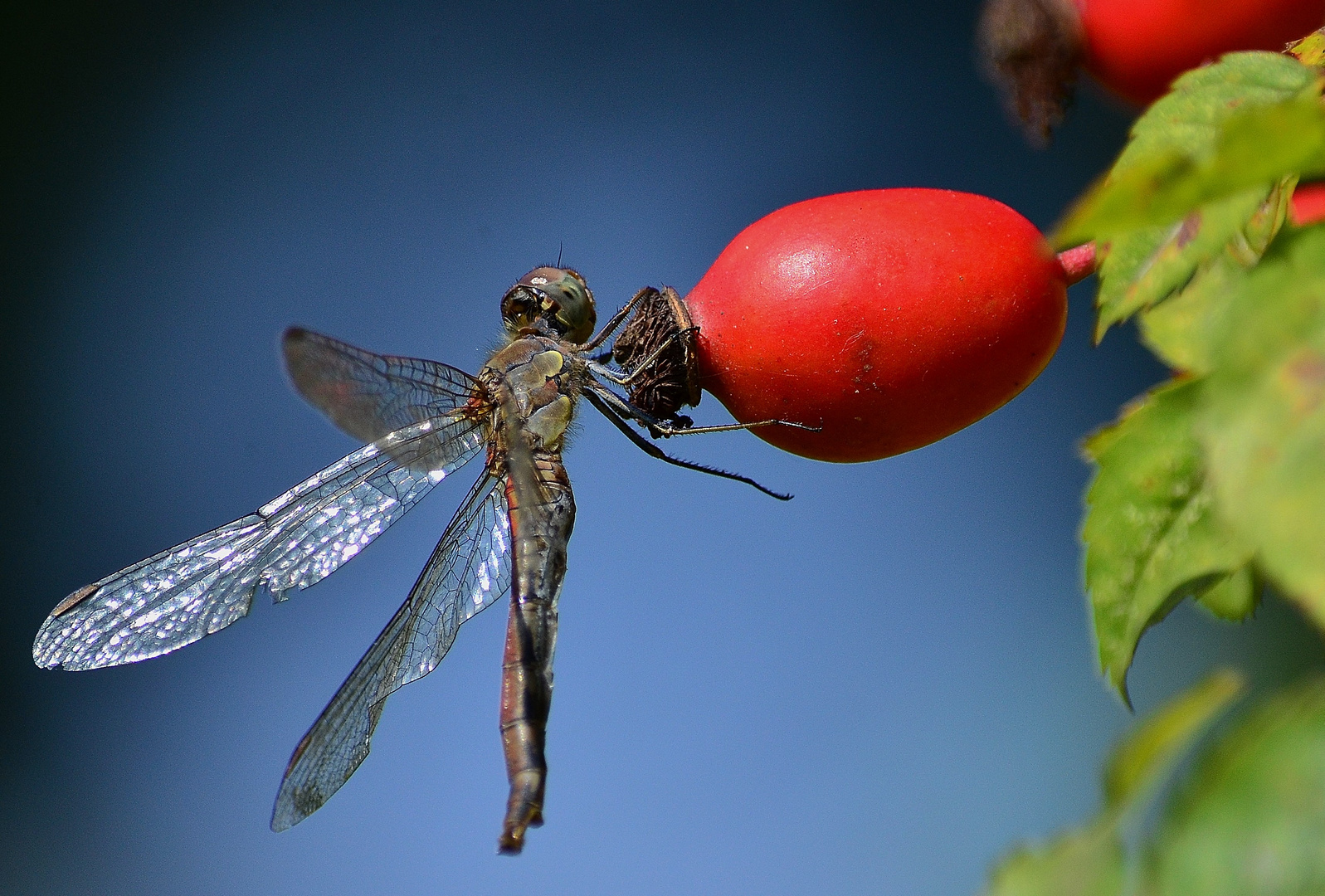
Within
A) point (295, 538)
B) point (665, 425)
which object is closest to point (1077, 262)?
point (665, 425)

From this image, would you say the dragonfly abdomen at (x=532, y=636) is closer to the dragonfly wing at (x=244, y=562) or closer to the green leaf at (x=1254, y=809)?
the dragonfly wing at (x=244, y=562)

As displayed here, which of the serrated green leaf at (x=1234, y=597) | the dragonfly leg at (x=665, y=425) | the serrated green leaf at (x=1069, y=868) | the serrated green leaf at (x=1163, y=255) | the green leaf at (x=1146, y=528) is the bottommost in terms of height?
the serrated green leaf at (x=1069, y=868)

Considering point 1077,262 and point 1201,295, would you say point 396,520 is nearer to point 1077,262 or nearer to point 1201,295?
point 1077,262

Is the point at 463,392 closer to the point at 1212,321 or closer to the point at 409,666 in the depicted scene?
the point at 409,666

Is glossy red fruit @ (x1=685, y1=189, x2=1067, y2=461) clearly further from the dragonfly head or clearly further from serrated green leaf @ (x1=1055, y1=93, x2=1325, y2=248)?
the dragonfly head

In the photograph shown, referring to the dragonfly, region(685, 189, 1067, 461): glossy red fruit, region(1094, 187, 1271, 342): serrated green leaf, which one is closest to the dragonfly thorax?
the dragonfly

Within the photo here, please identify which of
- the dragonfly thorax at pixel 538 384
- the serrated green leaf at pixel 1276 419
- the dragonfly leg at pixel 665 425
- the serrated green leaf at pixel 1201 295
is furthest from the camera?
the dragonfly thorax at pixel 538 384

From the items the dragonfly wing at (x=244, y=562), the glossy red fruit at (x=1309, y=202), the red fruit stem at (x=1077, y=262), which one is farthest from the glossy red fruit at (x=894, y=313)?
the dragonfly wing at (x=244, y=562)
